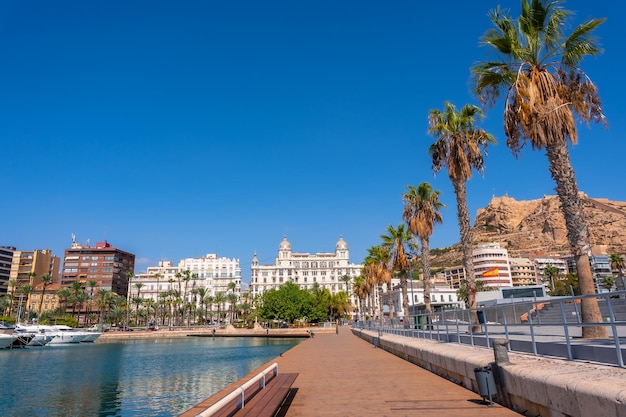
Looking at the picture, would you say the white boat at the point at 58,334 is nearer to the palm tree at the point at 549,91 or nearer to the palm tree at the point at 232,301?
the palm tree at the point at 232,301

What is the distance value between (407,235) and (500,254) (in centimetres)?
12695

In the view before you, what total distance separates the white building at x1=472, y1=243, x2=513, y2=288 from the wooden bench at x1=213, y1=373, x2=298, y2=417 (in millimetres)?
148659

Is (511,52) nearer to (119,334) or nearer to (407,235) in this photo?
(407,235)

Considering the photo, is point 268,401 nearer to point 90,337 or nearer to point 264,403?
point 264,403

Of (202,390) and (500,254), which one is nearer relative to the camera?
(202,390)

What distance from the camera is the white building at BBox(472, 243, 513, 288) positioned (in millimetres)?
145125

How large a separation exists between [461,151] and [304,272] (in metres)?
142

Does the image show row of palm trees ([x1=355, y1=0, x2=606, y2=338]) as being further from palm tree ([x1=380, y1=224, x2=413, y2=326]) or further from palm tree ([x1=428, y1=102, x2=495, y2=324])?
palm tree ([x1=380, y1=224, x2=413, y2=326])

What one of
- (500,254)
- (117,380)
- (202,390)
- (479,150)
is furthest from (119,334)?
(500,254)

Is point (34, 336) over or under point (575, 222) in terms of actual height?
under

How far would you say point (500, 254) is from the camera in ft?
503

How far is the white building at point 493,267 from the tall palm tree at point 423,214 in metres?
123

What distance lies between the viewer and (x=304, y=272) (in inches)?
6348

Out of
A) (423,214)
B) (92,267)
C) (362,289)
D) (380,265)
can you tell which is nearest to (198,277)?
(92,267)
